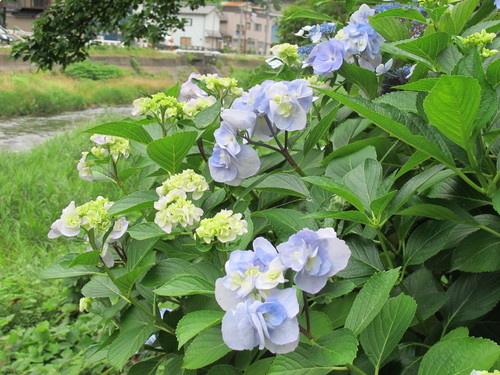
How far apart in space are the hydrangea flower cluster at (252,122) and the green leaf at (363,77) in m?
0.14

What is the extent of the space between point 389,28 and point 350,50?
7 cm

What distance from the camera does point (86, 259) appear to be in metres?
0.58

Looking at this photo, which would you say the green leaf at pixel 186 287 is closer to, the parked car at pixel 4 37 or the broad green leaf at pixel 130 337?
the broad green leaf at pixel 130 337

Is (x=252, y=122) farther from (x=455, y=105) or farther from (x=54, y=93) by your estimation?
(x=54, y=93)

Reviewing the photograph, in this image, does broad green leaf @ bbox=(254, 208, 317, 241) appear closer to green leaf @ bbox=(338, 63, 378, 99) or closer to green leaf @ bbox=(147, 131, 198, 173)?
green leaf @ bbox=(147, 131, 198, 173)

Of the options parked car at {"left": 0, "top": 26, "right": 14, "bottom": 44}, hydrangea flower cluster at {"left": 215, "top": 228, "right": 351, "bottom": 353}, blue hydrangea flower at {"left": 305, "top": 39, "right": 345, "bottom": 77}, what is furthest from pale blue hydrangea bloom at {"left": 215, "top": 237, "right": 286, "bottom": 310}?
parked car at {"left": 0, "top": 26, "right": 14, "bottom": 44}

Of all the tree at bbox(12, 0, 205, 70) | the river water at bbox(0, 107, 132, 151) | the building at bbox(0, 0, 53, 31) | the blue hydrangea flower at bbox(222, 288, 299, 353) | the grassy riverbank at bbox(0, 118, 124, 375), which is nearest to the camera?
the blue hydrangea flower at bbox(222, 288, 299, 353)

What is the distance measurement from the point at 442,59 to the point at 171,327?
0.46m

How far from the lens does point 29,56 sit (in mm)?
4125

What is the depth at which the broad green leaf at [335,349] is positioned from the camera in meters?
0.38

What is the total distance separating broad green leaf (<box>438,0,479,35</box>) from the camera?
68 centimetres

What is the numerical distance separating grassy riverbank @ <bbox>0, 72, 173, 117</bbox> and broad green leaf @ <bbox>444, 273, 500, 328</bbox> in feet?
29.7

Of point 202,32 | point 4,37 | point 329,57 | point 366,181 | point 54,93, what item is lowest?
point 54,93

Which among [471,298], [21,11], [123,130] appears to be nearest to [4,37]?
[21,11]
